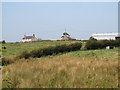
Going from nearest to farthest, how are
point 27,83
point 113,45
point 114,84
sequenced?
1. point 27,83
2. point 114,84
3. point 113,45

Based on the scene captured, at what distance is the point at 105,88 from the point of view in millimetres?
4270

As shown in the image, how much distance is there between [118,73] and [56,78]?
96.0 inches

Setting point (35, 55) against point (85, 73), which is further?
point (35, 55)

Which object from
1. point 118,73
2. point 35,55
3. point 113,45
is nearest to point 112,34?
point 113,45

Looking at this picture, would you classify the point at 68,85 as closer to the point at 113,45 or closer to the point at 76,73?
the point at 76,73

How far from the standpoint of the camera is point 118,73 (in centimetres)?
559

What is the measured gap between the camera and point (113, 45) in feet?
70.4

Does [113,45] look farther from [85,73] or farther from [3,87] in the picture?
[3,87]

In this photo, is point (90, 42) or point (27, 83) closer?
point (27, 83)

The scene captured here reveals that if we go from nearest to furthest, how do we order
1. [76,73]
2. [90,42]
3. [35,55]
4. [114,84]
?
[114,84] < [76,73] < [35,55] < [90,42]

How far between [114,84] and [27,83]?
2607 millimetres

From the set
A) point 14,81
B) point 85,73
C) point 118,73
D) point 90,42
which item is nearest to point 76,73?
point 85,73

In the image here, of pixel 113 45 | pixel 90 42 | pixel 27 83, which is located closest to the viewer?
pixel 27 83

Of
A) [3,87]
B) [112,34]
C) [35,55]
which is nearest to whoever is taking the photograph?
[3,87]
